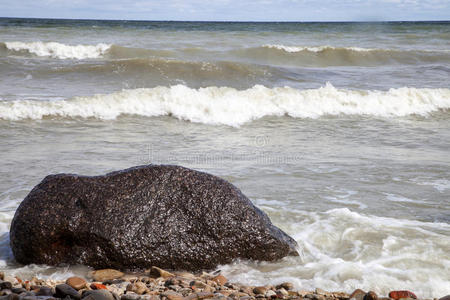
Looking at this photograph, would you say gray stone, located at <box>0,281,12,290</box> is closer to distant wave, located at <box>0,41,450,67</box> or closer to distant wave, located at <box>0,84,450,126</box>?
distant wave, located at <box>0,84,450,126</box>

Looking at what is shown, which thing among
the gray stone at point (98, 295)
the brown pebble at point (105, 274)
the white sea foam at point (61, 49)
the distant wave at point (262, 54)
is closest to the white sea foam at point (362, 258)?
the brown pebble at point (105, 274)

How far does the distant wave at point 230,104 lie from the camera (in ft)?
32.0

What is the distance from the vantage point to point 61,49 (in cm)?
2002

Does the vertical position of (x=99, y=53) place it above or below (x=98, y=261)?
above

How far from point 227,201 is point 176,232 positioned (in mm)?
→ 473

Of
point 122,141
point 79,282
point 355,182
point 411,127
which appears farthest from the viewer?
point 411,127

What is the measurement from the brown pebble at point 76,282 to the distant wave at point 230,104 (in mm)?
6370

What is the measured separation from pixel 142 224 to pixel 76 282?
68 centimetres

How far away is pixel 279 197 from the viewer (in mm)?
5348

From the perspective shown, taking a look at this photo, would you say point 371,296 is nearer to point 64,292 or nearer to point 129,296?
point 129,296

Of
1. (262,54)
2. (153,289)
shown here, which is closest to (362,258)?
(153,289)

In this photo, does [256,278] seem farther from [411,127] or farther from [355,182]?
[411,127]

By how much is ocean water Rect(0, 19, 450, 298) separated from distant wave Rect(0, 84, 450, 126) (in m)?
0.04

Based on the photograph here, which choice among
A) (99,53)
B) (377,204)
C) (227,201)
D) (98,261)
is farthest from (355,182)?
(99,53)
